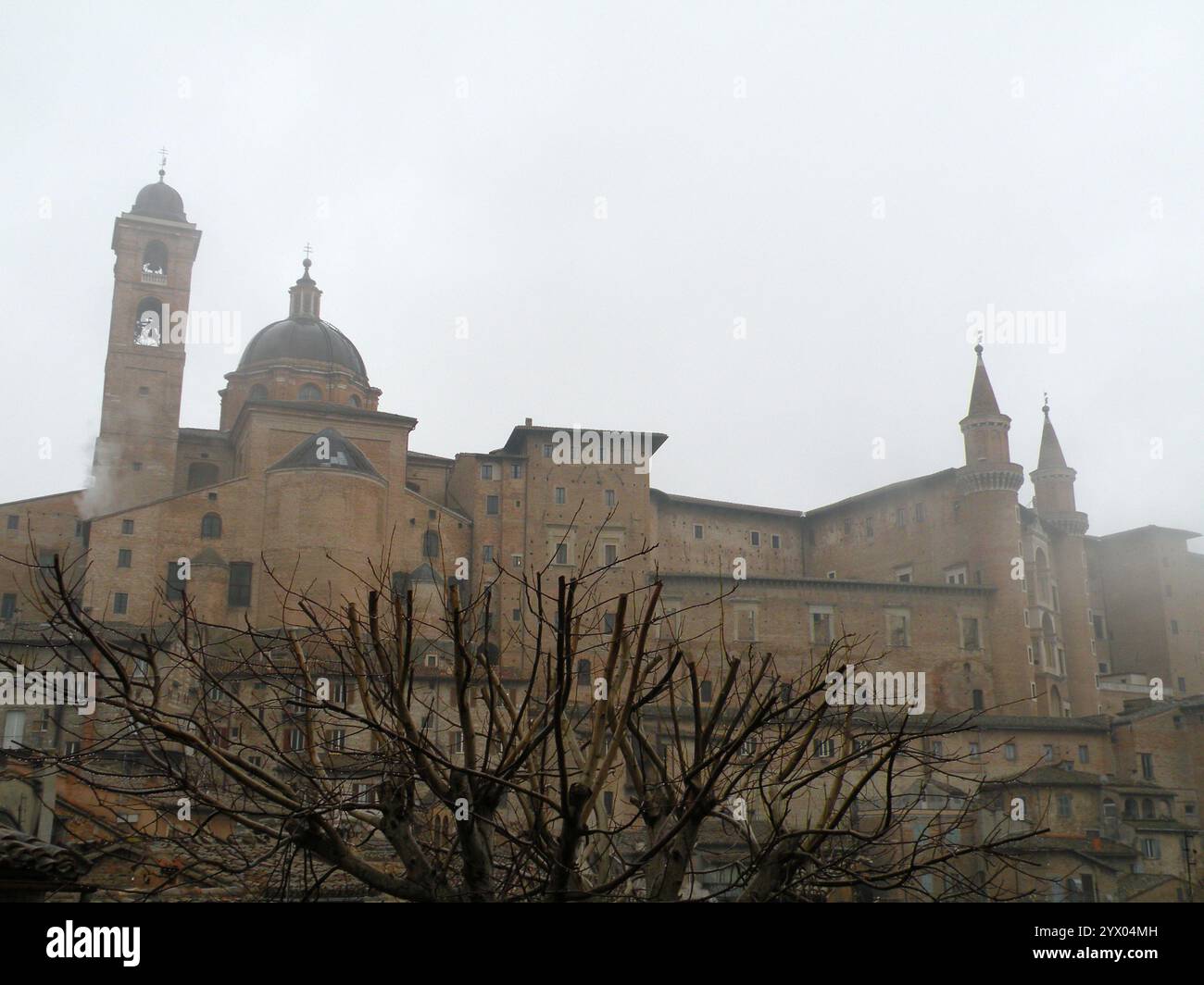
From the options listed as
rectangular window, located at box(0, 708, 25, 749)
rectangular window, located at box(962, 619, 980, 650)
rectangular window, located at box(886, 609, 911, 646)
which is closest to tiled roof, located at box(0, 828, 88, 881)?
rectangular window, located at box(0, 708, 25, 749)

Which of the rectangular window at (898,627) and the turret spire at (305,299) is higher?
the turret spire at (305,299)

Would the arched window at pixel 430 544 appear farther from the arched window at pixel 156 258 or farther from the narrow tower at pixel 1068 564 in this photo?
the narrow tower at pixel 1068 564

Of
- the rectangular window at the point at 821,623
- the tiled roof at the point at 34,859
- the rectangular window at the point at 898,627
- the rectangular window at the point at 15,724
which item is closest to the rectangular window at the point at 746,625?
the rectangular window at the point at 821,623

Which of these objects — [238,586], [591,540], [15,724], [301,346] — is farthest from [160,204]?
[15,724]

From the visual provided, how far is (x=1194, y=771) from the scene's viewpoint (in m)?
43.2

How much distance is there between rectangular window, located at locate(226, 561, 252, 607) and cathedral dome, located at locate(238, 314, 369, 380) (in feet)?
43.6

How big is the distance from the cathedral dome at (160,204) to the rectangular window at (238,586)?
1834cm

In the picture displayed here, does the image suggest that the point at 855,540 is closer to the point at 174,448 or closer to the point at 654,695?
the point at 174,448

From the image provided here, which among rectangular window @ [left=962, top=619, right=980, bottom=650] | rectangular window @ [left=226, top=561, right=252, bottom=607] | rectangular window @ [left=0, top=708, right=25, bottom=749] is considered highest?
rectangular window @ [left=226, top=561, right=252, bottom=607]

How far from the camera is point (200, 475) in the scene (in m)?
51.4

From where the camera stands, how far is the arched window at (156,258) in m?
52.1

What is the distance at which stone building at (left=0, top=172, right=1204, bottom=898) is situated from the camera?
141 ft

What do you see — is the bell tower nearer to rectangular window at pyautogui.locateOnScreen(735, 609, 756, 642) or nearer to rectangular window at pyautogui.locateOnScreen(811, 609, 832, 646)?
rectangular window at pyautogui.locateOnScreen(735, 609, 756, 642)
